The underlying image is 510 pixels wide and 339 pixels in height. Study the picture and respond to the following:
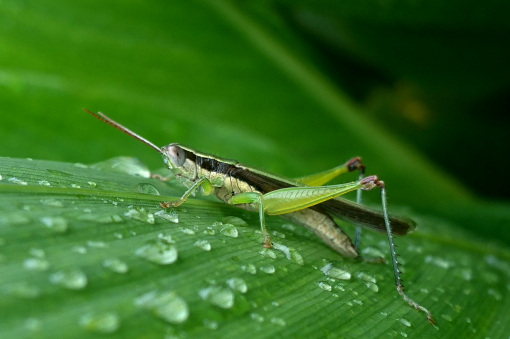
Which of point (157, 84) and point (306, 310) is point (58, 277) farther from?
point (157, 84)

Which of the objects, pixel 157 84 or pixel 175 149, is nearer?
pixel 175 149

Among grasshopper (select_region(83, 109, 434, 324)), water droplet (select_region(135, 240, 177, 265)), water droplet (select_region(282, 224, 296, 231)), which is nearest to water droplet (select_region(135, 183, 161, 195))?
grasshopper (select_region(83, 109, 434, 324))

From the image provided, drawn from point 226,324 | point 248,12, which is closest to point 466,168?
point 248,12

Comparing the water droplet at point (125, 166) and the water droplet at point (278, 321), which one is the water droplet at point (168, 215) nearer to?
the water droplet at point (278, 321)

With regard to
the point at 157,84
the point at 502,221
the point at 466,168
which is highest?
the point at 157,84

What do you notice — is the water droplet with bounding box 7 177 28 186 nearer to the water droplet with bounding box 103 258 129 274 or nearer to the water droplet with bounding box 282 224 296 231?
the water droplet with bounding box 103 258 129 274

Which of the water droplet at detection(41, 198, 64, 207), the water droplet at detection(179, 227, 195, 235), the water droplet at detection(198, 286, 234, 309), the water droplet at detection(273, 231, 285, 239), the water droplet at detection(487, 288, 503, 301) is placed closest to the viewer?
the water droplet at detection(198, 286, 234, 309)

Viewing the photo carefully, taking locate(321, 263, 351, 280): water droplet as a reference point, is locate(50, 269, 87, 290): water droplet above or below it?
above
